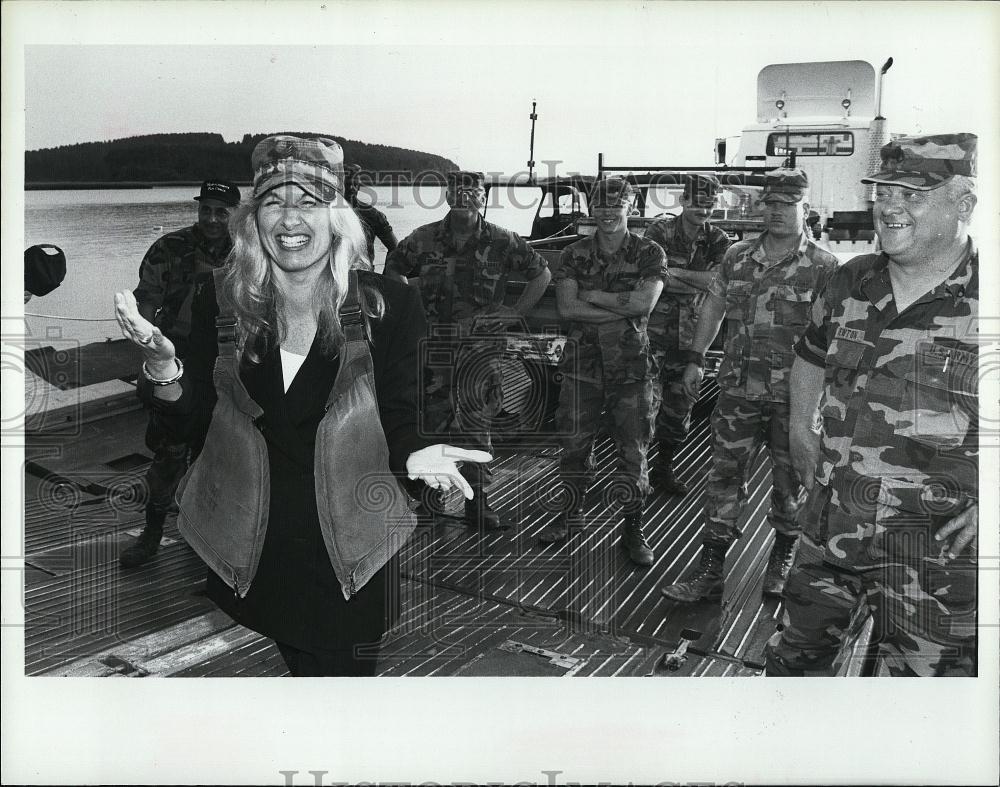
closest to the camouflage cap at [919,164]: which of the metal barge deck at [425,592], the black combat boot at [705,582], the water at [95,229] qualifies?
the metal barge deck at [425,592]

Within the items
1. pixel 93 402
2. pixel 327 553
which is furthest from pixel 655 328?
pixel 93 402

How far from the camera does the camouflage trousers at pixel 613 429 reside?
329cm

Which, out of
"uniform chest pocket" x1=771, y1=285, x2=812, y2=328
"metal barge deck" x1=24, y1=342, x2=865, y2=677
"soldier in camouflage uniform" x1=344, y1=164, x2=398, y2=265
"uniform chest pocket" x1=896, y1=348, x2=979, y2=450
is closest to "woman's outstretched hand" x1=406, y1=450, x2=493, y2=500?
"metal barge deck" x1=24, y1=342, x2=865, y2=677

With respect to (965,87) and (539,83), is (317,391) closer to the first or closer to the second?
(539,83)

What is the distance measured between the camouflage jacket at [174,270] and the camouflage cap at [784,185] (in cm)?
172

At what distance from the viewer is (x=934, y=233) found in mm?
2891

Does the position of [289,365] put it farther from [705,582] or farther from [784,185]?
[784,185]

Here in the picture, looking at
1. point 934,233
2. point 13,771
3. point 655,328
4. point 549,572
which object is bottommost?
point 13,771

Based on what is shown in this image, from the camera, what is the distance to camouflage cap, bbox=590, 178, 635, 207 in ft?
10.5

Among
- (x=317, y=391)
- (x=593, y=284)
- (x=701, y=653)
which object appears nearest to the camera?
(x=317, y=391)

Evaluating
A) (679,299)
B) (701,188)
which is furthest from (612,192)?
(679,299)

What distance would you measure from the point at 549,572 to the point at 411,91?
Result: 163cm

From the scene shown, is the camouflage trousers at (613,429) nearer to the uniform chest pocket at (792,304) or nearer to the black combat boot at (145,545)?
the uniform chest pocket at (792,304)

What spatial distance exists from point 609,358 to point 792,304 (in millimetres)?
616
